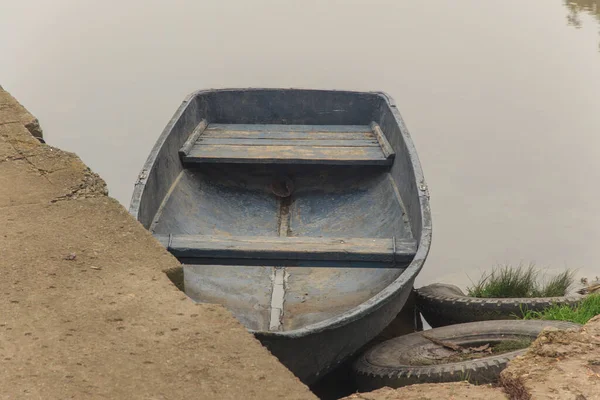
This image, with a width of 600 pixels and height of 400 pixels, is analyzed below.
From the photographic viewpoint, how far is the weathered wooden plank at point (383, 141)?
20.4 ft

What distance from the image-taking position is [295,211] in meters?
6.37

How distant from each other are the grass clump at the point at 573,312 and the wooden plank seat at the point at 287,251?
98 cm

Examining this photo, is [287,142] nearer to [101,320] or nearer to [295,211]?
[295,211]

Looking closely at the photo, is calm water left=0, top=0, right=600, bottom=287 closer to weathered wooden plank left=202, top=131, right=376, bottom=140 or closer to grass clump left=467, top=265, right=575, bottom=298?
grass clump left=467, top=265, right=575, bottom=298

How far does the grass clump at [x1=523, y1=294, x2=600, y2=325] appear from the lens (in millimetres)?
4668

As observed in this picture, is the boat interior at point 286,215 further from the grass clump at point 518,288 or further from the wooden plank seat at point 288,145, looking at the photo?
the grass clump at point 518,288

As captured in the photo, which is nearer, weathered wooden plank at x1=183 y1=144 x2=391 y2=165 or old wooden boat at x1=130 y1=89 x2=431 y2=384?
old wooden boat at x1=130 y1=89 x2=431 y2=384

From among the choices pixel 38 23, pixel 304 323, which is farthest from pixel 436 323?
pixel 38 23

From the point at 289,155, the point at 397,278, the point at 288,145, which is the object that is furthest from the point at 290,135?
the point at 397,278

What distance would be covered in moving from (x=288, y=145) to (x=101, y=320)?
14.3 feet

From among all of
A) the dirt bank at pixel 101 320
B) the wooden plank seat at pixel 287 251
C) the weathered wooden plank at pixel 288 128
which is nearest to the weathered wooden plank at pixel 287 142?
the weathered wooden plank at pixel 288 128

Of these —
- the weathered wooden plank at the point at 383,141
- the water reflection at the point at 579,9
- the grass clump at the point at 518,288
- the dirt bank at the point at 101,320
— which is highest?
the water reflection at the point at 579,9

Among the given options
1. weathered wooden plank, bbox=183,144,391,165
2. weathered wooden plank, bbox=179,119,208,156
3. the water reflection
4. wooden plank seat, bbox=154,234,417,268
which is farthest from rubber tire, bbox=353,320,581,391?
the water reflection

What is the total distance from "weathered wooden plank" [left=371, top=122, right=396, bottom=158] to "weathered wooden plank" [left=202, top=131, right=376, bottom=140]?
0.22 feet
